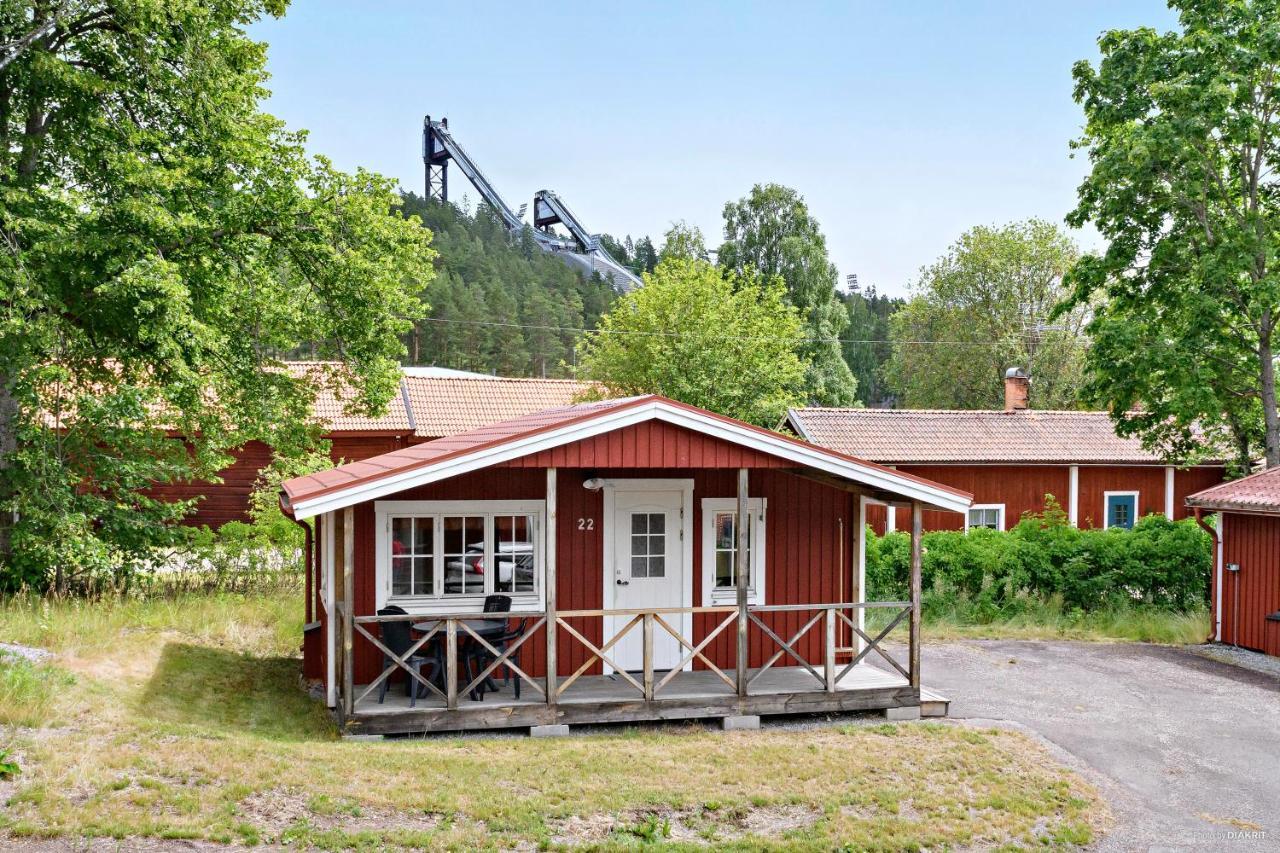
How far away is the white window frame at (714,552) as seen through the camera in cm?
1126

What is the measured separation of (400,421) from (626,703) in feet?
56.8

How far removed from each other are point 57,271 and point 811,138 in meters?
25.0

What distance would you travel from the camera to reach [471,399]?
95.5 feet

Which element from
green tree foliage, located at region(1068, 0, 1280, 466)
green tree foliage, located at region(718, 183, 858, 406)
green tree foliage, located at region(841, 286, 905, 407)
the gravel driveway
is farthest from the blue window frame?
green tree foliage, located at region(841, 286, 905, 407)

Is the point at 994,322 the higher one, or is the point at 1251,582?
the point at 994,322

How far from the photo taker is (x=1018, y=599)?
16.4m

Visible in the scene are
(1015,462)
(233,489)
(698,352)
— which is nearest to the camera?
(1015,462)

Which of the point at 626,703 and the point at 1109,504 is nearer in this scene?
the point at 626,703

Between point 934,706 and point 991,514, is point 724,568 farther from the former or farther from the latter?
point 991,514

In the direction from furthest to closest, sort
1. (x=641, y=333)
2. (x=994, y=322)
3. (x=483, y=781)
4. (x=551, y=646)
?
(x=994, y=322) < (x=641, y=333) < (x=551, y=646) < (x=483, y=781)

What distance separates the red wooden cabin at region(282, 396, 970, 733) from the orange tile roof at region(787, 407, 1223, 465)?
11739mm

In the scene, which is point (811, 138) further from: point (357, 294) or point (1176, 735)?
point (1176, 735)

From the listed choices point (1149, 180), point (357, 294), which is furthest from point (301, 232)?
point (1149, 180)

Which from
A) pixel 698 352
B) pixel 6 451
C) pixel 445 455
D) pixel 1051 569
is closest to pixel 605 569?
pixel 445 455
